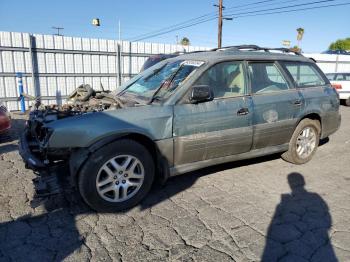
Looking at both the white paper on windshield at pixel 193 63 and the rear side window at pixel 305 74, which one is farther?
the rear side window at pixel 305 74

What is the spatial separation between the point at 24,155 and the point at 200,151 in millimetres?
2021

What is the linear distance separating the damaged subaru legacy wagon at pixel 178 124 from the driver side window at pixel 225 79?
0.01 m

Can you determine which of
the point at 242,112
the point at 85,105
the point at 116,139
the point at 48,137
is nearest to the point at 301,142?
the point at 242,112

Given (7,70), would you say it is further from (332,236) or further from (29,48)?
(332,236)

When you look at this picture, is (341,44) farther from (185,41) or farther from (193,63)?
(193,63)

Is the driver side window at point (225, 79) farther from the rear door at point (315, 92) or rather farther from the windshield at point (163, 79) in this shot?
the rear door at point (315, 92)

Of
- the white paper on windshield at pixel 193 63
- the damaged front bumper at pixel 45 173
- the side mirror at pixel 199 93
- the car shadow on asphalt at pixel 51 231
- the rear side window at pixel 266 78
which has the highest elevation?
the white paper on windshield at pixel 193 63

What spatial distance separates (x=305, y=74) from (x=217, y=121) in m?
2.11

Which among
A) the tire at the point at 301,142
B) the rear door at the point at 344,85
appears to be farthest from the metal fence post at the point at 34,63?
the rear door at the point at 344,85

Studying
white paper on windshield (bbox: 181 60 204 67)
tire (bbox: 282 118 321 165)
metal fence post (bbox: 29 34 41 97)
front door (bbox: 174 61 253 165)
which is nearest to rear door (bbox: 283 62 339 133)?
tire (bbox: 282 118 321 165)

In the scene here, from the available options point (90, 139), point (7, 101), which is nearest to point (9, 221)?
point (90, 139)

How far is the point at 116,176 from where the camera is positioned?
10.7ft

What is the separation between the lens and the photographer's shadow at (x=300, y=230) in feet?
8.71

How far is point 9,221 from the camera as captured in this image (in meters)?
3.11
